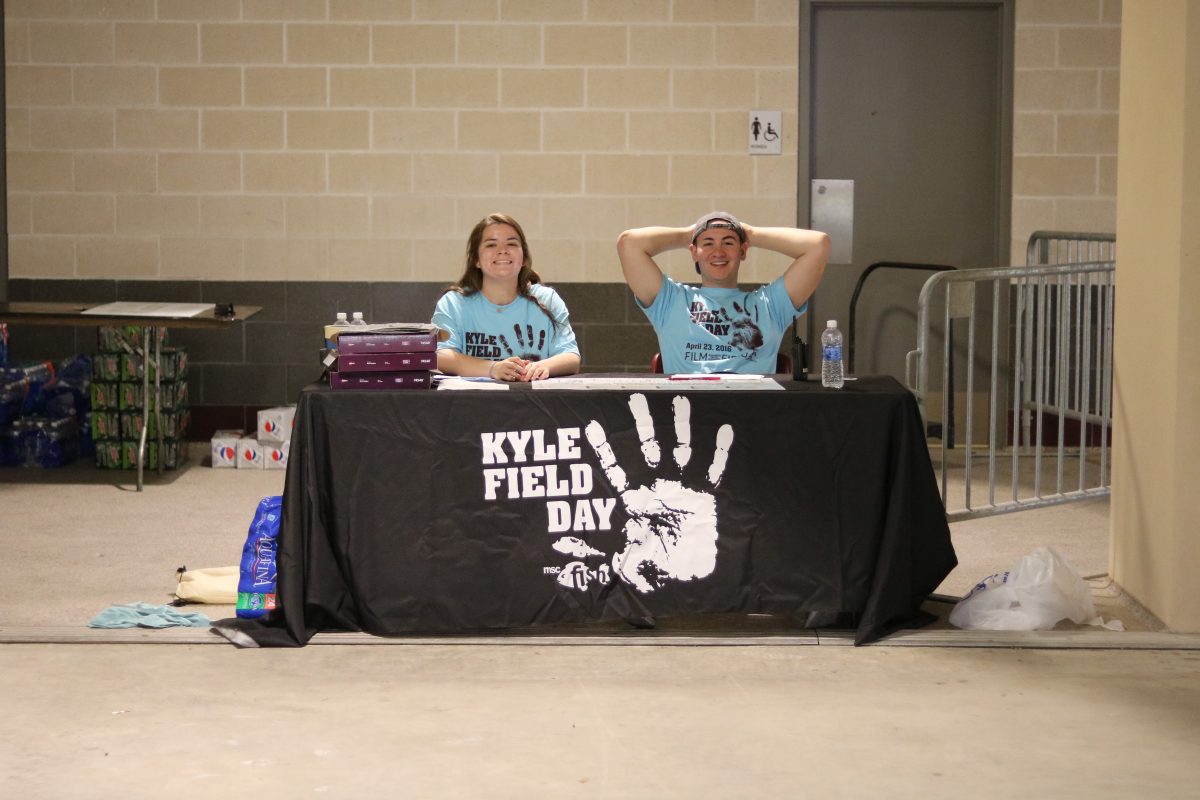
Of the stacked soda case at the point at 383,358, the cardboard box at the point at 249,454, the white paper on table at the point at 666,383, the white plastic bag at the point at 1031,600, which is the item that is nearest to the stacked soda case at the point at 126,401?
the cardboard box at the point at 249,454

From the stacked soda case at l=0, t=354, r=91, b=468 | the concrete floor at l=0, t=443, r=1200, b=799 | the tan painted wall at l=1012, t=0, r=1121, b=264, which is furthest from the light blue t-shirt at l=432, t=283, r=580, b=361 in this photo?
the tan painted wall at l=1012, t=0, r=1121, b=264

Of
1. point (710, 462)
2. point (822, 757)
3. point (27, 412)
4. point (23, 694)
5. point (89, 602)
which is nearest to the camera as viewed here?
point (822, 757)

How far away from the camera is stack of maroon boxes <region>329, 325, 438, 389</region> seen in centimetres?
430

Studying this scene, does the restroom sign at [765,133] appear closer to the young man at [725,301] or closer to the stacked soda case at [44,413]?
the young man at [725,301]

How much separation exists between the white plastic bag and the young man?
3.50 feet

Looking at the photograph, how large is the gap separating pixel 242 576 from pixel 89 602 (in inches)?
26.7

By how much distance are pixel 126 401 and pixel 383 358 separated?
3.35 m

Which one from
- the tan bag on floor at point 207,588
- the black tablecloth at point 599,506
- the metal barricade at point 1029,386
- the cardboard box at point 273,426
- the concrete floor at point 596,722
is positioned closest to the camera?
the concrete floor at point 596,722

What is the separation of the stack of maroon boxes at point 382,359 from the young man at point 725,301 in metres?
1.04

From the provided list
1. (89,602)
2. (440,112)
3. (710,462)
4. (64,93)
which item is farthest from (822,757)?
(64,93)

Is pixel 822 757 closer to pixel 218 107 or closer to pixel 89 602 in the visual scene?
pixel 89 602

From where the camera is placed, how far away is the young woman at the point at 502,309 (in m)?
5.18

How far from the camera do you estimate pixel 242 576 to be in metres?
4.36

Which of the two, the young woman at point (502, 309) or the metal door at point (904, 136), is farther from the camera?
the metal door at point (904, 136)
